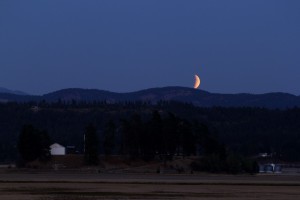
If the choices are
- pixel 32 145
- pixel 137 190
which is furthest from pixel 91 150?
pixel 137 190

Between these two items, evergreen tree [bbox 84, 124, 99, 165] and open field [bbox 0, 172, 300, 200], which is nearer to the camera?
open field [bbox 0, 172, 300, 200]

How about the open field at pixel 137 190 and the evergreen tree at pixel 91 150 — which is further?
the evergreen tree at pixel 91 150

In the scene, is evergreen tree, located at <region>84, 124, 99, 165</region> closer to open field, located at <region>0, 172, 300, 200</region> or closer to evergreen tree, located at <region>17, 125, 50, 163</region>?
evergreen tree, located at <region>17, 125, 50, 163</region>

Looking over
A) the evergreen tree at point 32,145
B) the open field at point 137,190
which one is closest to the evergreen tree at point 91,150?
the evergreen tree at point 32,145

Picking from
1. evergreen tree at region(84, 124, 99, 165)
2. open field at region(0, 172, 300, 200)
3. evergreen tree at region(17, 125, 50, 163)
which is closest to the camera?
open field at region(0, 172, 300, 200)

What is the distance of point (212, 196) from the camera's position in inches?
2152

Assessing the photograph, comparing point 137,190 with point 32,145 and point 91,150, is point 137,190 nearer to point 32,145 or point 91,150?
point 91,150

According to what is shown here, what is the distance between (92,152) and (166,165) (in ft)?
29.6

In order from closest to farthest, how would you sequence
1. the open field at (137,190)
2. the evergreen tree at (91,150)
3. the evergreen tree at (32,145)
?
1. the open field at (137,190)
2. the evergreen tree at (91,150)
3. the evergreen tree at (32,145)

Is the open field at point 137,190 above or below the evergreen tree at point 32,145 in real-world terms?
below

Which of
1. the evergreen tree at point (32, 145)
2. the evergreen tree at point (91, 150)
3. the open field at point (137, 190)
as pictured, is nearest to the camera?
the open field at point (137, 190)

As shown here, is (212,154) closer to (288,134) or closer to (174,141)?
(174,141)

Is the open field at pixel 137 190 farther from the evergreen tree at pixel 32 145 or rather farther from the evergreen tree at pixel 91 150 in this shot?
the evergreen tree at pixel 32 145

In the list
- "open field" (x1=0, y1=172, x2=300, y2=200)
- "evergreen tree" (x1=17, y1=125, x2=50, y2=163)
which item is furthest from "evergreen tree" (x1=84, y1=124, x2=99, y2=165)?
"open field" (x1=0, y1=172, x2=300, y2=200)
